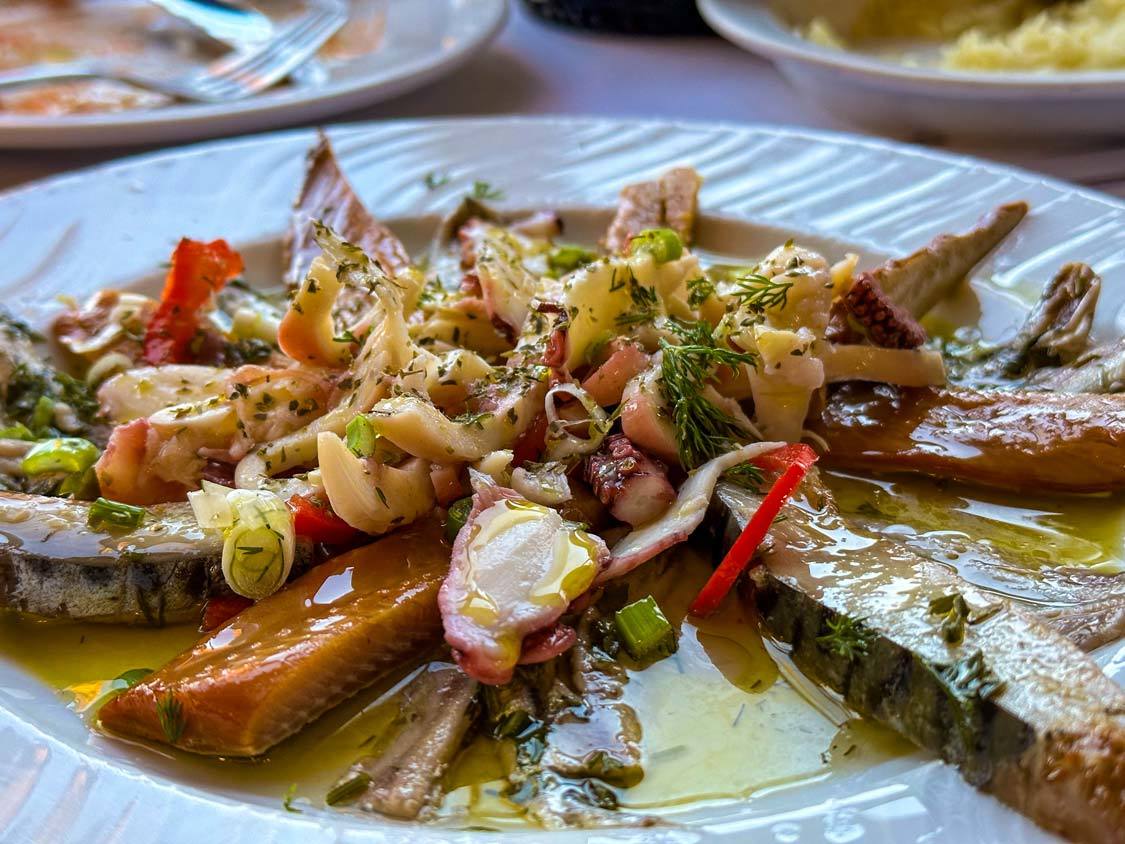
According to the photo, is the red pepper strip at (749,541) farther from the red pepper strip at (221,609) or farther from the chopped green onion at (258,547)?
the red pepper strip at (221,609)

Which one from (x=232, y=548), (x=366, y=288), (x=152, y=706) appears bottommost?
(x=152, y=706)

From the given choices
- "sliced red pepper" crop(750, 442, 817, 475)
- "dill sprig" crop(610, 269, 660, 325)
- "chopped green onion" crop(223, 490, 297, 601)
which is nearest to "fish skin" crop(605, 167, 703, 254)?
"dill sprig" crop(610, 269, 660, 325)

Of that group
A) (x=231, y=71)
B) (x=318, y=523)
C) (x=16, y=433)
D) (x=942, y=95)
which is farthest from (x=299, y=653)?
(x=231, y=71)

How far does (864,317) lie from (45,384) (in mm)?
2428

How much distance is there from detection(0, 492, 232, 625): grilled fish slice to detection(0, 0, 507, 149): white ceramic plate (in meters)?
2.38

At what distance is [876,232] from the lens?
Result: 3.85 metres

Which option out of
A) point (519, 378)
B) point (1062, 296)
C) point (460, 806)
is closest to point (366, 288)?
point (519, 378)

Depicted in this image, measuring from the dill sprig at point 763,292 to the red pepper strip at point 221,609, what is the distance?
145 cm

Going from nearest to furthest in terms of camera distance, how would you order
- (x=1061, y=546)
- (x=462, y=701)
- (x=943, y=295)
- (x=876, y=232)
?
(x=462, y=701) < (x=1061, y=546) < (x=943, y=295) < (x=876, y=232)

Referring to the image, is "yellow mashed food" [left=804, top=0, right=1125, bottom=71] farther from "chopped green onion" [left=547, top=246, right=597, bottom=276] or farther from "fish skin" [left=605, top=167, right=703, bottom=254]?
"chopped green onion" [left=547, top=246, right=597, bottom=276]

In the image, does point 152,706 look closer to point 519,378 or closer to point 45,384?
point 519,378

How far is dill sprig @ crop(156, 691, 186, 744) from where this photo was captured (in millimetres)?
2113

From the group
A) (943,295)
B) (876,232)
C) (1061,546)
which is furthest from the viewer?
(876,232)

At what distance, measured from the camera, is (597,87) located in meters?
5.72
